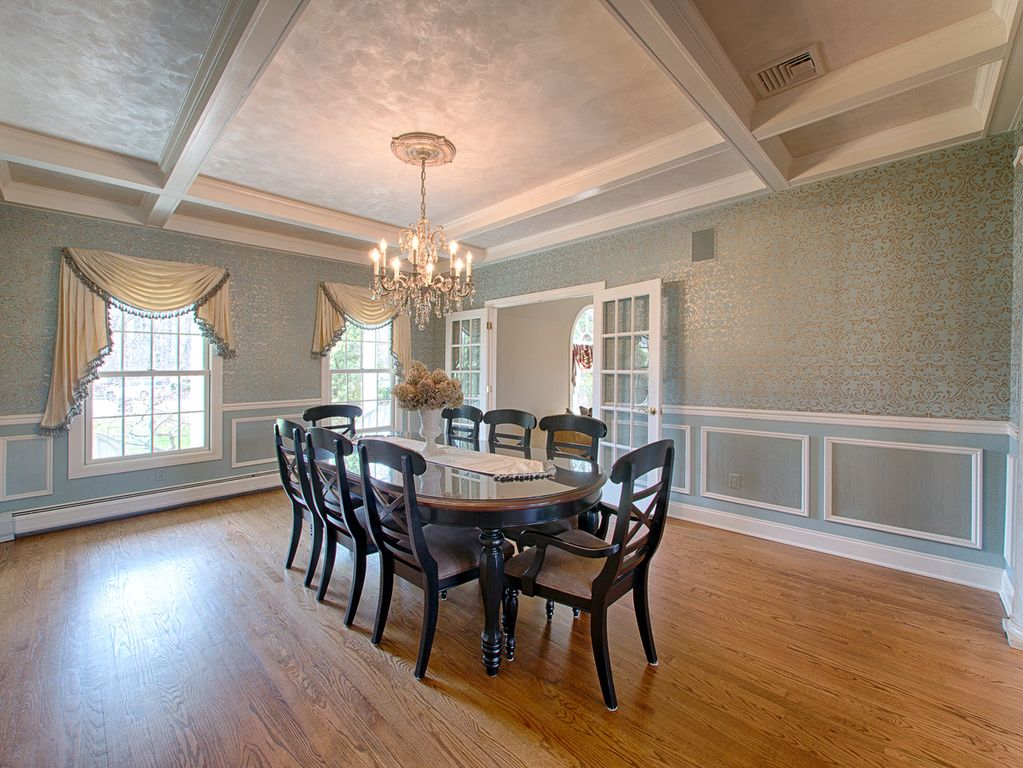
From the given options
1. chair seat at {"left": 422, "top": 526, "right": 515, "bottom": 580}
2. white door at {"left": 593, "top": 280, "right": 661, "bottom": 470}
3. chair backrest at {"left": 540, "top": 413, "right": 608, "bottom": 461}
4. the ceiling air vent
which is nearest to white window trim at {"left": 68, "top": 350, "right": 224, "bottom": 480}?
chair seat at {"left": 422, "top": 526, "right": 515, "bottom": 580}

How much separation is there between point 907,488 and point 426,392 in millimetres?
3117

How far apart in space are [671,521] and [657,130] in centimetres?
296

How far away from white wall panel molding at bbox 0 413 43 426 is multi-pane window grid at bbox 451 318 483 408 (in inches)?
147

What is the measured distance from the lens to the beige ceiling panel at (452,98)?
1872 mm

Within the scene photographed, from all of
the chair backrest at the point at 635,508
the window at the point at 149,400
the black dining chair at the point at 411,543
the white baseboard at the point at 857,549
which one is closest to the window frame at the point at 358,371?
the window at the point at 149,400

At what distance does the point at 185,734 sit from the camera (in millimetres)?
1575

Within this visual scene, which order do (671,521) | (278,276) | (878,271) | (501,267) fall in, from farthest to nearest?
1. (501,267)
2. (278,276)
3. (671,521)
4. (878,271)

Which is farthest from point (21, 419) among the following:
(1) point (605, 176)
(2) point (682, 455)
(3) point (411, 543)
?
(2) point (682, 455)

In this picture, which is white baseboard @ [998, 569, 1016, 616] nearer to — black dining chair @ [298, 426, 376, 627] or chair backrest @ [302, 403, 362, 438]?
black dining chair @ [298, 426, 376, 627]

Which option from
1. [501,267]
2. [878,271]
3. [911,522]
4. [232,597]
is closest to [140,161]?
[232,597]

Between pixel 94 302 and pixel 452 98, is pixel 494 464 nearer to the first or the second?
pixel 452 98

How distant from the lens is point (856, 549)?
3.02m

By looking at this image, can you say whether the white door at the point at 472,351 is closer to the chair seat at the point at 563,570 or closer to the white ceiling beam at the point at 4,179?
the chair seat at the point at 563,570

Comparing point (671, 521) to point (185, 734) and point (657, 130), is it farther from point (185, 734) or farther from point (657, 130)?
point (185, 734)
